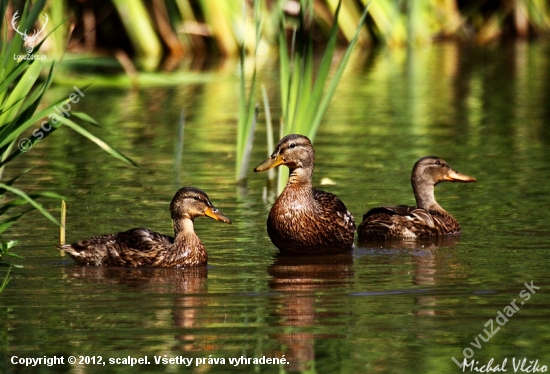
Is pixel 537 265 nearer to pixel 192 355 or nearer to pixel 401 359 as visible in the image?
pixel 401 359

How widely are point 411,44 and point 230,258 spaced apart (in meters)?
16.3

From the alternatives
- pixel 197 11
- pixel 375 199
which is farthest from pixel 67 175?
pixel 197 11

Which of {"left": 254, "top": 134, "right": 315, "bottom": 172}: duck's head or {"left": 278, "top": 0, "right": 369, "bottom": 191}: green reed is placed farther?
{"left": 278, "top": 0, "right": 369, "bottom": 191}: green reed

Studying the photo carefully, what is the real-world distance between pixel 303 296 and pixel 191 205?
152cm

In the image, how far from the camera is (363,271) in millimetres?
7945

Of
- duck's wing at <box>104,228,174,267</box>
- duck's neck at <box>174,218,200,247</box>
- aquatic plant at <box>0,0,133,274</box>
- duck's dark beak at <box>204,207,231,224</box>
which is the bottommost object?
duck's wing at <box>104,228,174,267</box>

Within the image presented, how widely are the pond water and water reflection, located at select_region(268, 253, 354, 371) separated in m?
0.02

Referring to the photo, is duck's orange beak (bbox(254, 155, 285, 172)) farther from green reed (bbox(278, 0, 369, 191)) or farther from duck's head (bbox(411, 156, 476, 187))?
duck's head (bbox(411, 156, 476, 187))

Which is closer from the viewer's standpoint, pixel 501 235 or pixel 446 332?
pixel 446 332

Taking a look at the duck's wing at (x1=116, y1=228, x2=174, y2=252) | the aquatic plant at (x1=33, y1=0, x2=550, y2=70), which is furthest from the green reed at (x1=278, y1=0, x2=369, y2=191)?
the aquatic plant at (x1=33, y1=0, x2=550, y2=70)

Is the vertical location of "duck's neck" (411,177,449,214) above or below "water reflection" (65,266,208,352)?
above

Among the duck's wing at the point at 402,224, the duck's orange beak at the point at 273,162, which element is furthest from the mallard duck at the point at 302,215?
the duck's wing at the point at 402,224

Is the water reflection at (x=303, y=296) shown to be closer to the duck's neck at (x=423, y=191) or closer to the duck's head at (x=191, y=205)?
the duck's head at (x=191, y=205)

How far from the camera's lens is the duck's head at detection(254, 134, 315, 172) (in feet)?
29.4
